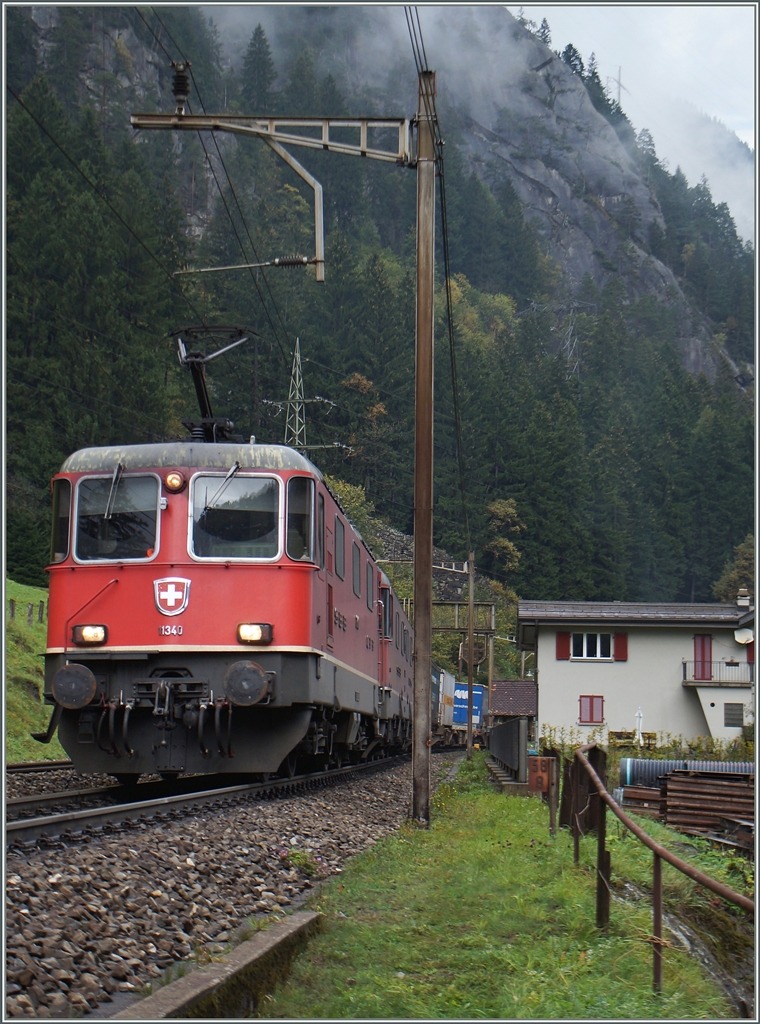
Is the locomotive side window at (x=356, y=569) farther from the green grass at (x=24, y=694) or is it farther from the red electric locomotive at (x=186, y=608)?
the green grass at (x=24, y=694)

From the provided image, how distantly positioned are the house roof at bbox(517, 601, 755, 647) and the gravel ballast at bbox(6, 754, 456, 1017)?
87.9 ft

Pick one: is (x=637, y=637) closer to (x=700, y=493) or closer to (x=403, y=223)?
(x=700, y=493)

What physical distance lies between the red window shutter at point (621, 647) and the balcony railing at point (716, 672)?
1945 mm

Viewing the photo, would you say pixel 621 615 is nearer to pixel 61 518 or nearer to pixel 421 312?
pixel 421 312

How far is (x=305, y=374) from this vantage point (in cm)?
7825

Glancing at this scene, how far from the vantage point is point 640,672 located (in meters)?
35.8

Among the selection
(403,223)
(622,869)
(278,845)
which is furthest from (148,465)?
(403,223)

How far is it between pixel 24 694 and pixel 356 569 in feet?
36.0

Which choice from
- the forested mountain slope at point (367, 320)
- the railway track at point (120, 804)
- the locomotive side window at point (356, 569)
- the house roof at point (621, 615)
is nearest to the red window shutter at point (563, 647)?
the house roof at point (621, 615)

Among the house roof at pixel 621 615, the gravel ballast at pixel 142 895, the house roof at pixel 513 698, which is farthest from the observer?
the house roof at pixel 513 698

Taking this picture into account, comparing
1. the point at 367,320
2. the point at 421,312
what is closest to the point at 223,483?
the point at 421,312

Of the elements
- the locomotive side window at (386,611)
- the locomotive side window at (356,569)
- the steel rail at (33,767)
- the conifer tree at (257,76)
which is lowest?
the steel rail at (33,767)

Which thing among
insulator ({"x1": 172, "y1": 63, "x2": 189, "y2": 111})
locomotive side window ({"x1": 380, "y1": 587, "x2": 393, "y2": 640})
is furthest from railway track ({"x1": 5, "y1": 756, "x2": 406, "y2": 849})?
insulator ({"x1": 172, "y1": 63, "x2": 189, "y2": 111})

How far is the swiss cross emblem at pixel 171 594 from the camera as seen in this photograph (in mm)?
10414
